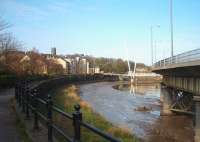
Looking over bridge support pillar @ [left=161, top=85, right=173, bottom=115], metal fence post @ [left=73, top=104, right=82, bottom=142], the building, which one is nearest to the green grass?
metal fence post @ [left=73, top=104, right=82, bottom=142]

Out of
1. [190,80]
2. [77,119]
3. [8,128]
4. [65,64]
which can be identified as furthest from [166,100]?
[65,64]

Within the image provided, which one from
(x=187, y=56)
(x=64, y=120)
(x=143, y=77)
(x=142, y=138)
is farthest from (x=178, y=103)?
(x=143, y=77)

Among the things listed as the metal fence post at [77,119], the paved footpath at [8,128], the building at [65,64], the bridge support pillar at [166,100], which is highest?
the building at [65,64]

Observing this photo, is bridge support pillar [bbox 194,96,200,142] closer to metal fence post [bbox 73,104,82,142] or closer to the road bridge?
the road bridge

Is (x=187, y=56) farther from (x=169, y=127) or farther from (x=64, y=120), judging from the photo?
(x=64, y=120)

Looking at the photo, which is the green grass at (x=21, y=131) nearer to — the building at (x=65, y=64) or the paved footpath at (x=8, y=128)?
the paved footpath at (x=8, y=128)

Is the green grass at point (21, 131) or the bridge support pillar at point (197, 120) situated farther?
the bridge support pillar at point (197, 120)

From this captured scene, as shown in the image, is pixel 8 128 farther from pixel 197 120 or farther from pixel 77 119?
pixel 197 120

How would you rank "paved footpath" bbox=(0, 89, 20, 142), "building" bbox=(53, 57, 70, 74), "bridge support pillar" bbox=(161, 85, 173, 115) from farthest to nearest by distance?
"building" bbox=(53, 57, 70, 74), "bridge support pillar" bbox=(161, 85, 173, 115), "paved footpath" bbox=(0, 89, 20, 142)

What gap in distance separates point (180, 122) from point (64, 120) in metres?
16.0

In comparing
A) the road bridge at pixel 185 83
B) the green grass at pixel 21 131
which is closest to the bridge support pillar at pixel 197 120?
the road bridge at pixel 185 83

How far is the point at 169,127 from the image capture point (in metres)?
31.1

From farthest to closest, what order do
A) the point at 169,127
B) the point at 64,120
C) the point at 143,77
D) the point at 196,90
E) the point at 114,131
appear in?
1. the point at 143,77
2. the point at 169,127
3. the point at 196,90
4. the point at 114,131
5. the point at 64,120

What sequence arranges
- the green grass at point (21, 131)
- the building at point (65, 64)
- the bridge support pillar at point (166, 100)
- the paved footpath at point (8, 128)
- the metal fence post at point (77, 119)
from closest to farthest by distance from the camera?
the metal fence post at point (77, 119)
the green grass at point (21, 131)
the paved footpath at point (8, 128)
the bridge support pillar at point (166, 100)
the building at point (65, 64)
